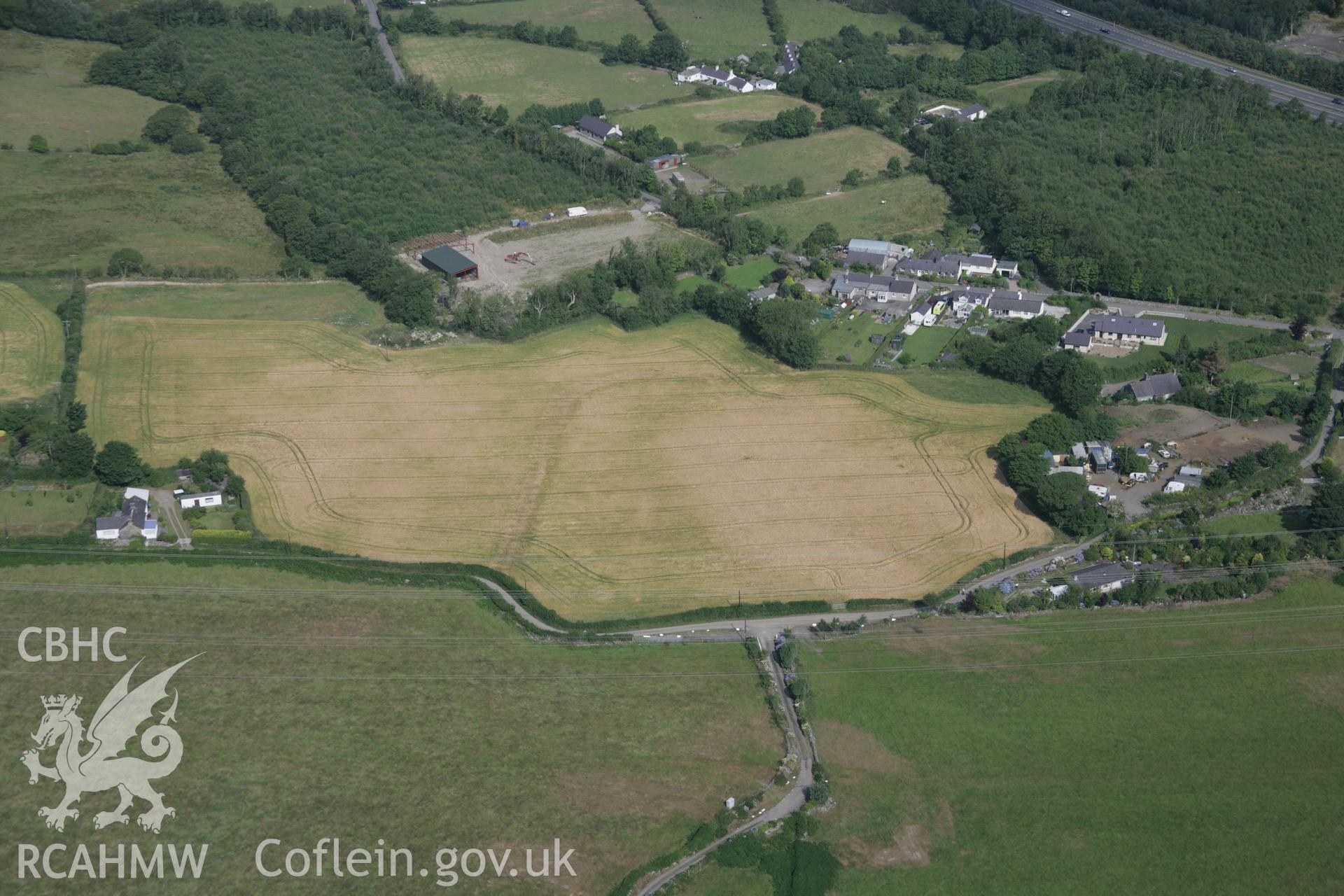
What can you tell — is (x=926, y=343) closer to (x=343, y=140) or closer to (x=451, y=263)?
(x=451, y=263)

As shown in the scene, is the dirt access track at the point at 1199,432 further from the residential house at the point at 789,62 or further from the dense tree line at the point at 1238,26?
the residential house at the point at 789,62

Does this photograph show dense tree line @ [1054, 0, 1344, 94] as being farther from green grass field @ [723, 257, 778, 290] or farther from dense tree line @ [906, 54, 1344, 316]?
green grass field @ [723, 257, 778, 290]

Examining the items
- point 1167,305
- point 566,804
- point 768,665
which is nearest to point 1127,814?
point 768,665

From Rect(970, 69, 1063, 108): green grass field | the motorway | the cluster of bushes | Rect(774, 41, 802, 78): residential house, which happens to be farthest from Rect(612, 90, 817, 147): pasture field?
the motorway

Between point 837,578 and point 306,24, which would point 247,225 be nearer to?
point 306,24

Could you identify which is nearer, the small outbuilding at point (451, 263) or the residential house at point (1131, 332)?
the residential house at point (1131, 332)

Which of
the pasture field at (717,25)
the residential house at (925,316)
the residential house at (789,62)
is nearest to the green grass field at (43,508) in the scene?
the residential house at (925,316)
